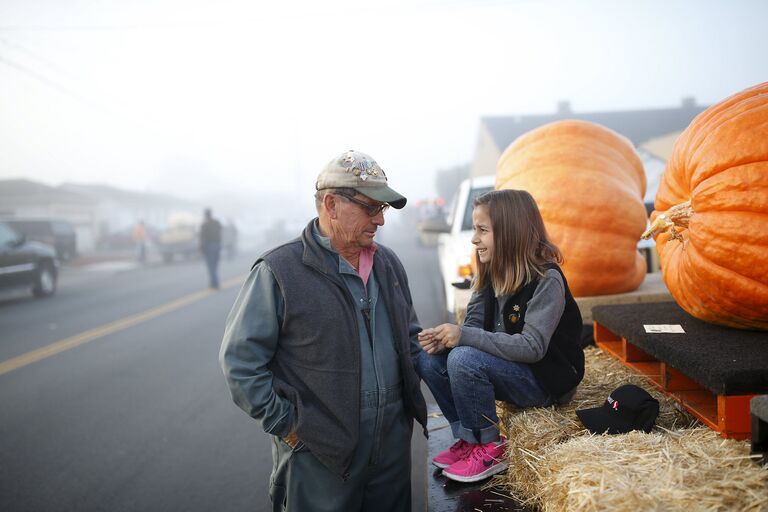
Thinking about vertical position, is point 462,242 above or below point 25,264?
above

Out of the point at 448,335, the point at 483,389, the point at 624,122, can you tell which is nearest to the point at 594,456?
the point at 483,389

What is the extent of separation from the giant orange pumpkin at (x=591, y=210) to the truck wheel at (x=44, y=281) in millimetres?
15173

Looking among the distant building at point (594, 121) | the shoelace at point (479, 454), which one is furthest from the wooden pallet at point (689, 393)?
the distant building at point (594, 121)

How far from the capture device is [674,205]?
10.6 feet

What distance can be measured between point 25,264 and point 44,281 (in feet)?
3.30

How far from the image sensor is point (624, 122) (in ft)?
128

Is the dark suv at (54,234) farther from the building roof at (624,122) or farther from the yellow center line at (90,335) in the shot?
the building roof at (624,122)

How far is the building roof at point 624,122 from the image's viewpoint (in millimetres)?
36531

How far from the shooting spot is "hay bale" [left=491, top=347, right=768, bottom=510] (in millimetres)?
1598

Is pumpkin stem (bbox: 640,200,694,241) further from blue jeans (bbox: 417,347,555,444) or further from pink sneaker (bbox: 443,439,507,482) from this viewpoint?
pink sneaker (bbox: 443,439,507,482)

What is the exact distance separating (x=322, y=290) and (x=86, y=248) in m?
43.4

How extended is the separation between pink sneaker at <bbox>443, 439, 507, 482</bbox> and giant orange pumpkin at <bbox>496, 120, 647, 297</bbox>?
196cm

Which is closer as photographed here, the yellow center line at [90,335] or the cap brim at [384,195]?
the cap brim at [384,195]

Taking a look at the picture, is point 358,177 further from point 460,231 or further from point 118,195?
point 118,195
